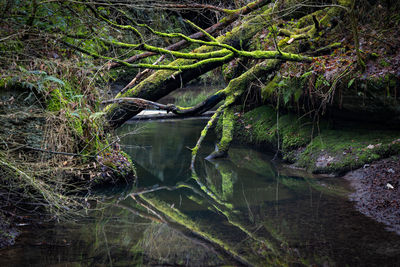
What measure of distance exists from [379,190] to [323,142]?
212cm

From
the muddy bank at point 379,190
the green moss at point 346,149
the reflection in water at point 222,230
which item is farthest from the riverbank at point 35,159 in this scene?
the green moss at point 346,149

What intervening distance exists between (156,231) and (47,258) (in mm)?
1286

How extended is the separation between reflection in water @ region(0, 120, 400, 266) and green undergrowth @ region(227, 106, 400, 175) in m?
0.56

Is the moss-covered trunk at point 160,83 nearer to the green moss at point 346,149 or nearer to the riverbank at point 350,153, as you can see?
the riverbank at point 350,153

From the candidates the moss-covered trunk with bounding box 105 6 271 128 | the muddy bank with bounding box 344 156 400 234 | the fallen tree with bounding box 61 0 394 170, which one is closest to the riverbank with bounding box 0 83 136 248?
the moss-covered trunk with bounding box 105 6 271 128

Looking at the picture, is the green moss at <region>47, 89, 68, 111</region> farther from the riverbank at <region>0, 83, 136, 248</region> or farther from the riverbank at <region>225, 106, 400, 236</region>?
the riverbank at <region>225, 106, 400, 236</region>

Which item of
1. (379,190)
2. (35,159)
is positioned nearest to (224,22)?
(379,190)

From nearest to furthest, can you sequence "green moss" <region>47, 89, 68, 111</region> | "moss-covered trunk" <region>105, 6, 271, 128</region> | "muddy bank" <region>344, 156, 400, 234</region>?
"muddy bank" <region>344, 156, 400, 234</region> < "green moss" <region>47, 89, 68, 111</region> < "moss-covered trunk" <region>105, 6, 271, 128</region>

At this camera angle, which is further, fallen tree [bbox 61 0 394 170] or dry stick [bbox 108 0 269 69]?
dry stick [bbox 108 0 269 69]

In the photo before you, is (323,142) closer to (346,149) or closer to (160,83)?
(346,149)

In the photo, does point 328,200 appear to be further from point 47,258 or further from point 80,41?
point 80,41

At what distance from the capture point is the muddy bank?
4267 millimetres

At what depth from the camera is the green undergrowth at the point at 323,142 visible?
19.5ft

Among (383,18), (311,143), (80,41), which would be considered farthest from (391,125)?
(80,41)
